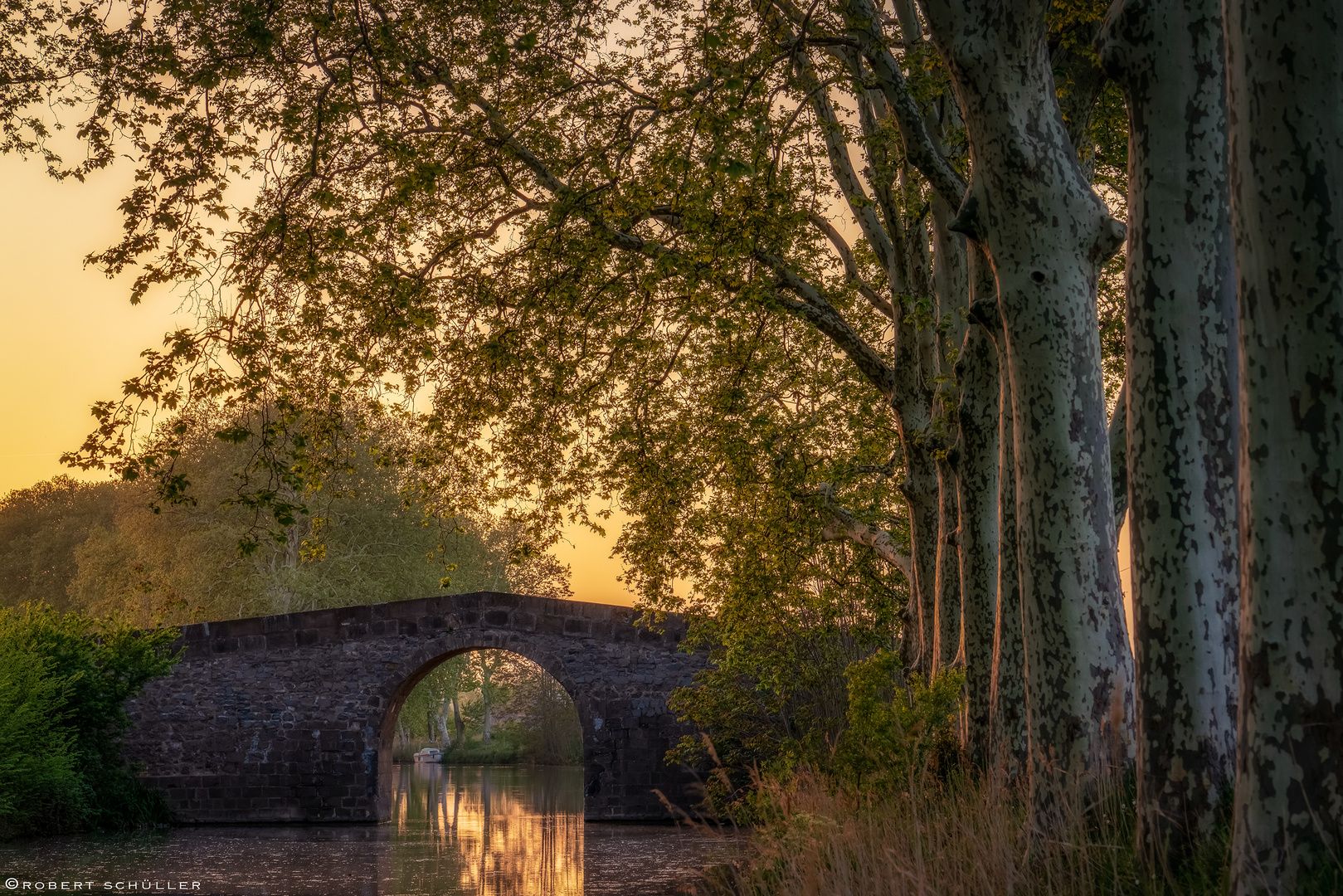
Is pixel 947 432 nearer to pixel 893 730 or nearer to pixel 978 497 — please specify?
pixel 978 497

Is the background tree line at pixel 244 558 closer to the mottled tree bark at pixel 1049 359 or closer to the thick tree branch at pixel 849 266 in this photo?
the thick tree branch at pixel 849 266

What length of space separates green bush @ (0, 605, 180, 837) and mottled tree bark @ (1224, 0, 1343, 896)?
611 inches

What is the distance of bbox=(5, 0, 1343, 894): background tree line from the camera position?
2.96m

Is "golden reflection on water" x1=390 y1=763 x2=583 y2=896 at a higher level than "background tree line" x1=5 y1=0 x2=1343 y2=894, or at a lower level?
lower

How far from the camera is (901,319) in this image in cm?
1012

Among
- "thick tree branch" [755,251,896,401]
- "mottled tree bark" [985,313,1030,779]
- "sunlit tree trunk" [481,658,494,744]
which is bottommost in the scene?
"sunlit tree trunk" [481,658,494,744]

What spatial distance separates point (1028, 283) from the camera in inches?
203

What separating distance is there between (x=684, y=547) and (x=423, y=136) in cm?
592

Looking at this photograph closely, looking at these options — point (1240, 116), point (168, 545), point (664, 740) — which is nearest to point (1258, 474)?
point (1240, 116)

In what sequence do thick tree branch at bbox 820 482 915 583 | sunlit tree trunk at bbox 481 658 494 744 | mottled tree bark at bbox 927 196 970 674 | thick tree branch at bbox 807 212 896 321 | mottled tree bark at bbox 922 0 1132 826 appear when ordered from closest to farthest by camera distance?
mottled tree bark at bbox 922 0 1132 826 < mottled tree bark at bbox 927 196 970 674 < thick tree branch at bbox 807 212 896 321 < thick tree branch at bbox 820 482 915 583 < sunlit tree trunk at bbox 481 658 494 744

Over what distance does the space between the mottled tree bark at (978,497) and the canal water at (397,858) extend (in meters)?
2.23

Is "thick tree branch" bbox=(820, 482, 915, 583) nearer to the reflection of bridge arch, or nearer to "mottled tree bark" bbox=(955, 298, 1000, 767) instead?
"mottled tree bark" bbox=(955, 298, 1000, 767)

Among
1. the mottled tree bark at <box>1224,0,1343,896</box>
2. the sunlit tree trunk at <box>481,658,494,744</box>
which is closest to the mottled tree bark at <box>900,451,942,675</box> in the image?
the mottled tree bark at <box>1224,0,1343,896</box>

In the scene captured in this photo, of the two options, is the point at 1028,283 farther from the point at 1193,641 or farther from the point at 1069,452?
the point at 1193,641
